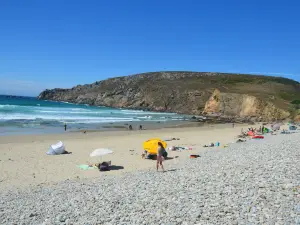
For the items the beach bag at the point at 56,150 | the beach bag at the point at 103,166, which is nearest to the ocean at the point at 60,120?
the beach bag at the point at 56,150

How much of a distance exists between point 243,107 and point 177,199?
63.8m

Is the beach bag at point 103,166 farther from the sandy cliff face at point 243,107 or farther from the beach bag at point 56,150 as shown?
the sandy cliff face at point 243,107

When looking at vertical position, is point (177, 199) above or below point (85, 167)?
above

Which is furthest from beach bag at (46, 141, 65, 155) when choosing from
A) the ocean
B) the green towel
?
the ocean

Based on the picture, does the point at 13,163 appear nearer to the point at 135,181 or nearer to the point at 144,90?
the point at 135,181

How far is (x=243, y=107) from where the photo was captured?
2697 inches

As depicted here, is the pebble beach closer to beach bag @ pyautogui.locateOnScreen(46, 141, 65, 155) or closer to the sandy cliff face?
beach bag @ pyautogui.locateOnScreen(46, 141, 65, 155)

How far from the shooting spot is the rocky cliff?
67.6 meters

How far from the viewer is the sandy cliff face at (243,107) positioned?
199 ft

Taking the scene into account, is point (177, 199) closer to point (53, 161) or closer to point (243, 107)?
point (53, 161)

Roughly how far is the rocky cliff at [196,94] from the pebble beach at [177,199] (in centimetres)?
5385

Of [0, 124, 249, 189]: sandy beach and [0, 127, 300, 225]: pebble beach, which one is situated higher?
[0, 127, 300, 225]: pebble beach

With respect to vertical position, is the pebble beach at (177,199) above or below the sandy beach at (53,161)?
above

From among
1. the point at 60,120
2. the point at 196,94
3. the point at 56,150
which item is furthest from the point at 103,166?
the point at 196,94
